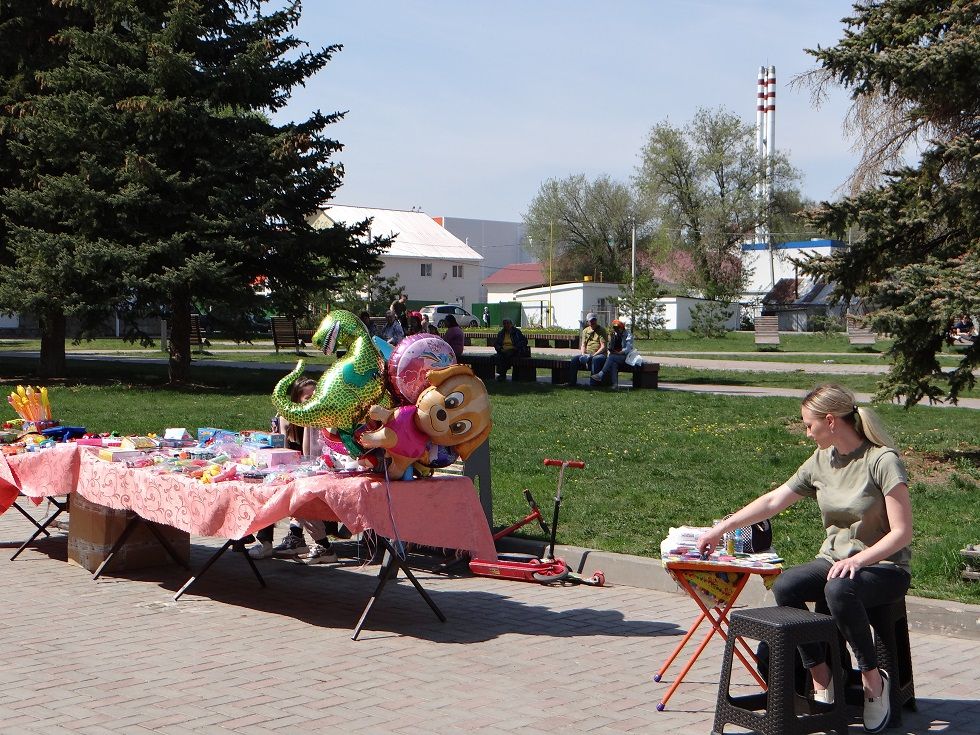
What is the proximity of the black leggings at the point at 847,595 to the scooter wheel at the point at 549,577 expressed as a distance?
3.22m

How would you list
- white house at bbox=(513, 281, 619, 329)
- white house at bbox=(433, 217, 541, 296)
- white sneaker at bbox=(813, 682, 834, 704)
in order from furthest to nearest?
white house at bbox=(433, 217, 541, 296) < white house at bbox=(513, 281, 619, 329) < white sneaker at bbox=(813, 682, 834, 704)

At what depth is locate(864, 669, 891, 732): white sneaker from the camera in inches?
209

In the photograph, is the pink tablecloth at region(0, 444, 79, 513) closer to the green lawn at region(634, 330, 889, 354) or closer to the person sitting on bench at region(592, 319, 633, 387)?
the person sitting on bench at region(592, 319, 633, 387)

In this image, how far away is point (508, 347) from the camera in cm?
2455

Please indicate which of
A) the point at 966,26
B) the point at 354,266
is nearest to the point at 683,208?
the point at 354,266

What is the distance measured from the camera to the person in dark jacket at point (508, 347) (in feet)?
80.5

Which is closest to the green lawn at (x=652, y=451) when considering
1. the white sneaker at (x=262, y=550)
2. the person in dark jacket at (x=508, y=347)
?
the person in dark jacket at (x=508, y=347)

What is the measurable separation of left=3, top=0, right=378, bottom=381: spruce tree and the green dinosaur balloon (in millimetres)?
14370

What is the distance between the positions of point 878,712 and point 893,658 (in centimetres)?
29

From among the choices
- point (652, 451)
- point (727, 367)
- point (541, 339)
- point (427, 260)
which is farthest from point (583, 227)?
point (652, 451)

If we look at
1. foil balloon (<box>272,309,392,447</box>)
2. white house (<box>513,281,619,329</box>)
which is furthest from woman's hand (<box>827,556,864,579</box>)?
white house (<box>513,281,619,329</box>)

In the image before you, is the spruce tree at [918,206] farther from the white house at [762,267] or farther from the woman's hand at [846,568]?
the white house at [762,267]

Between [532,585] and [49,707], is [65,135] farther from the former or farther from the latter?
[49,707]

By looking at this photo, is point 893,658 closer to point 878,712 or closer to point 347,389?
point 878,712
